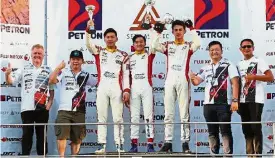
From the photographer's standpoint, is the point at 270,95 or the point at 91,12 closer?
the point at 270,95

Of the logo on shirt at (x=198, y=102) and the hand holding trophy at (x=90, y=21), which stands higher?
the hand holding trophy at (x=90, y=21)

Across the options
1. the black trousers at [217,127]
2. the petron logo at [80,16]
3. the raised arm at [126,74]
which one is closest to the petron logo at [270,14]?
the black trousers at [217,127]

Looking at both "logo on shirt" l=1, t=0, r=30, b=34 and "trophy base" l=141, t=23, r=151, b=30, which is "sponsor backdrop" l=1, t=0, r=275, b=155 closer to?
"logo on shirt" l=1, t=0, r=30, b=34

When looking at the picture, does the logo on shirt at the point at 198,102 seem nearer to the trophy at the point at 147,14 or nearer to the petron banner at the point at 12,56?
the trophy at the point at 147,14

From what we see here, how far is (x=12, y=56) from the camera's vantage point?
23.7ft

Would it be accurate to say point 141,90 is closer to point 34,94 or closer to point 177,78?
point 177,78

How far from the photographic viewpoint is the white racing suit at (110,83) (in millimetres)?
6836

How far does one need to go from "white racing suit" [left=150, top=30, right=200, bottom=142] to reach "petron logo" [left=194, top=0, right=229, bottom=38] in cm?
48

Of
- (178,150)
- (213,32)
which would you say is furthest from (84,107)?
(213,32)

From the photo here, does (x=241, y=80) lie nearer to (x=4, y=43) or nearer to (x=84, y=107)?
(x=84, y=107)

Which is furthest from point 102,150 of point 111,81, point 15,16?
point 15,16

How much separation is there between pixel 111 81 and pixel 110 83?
0.03m

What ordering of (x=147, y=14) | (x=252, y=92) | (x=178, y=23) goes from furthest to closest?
1. (x=147, y=14)
2. (x=178, y=23)
3. (x=252, y=92)

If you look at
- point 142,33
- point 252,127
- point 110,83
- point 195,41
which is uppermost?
point 142,33
